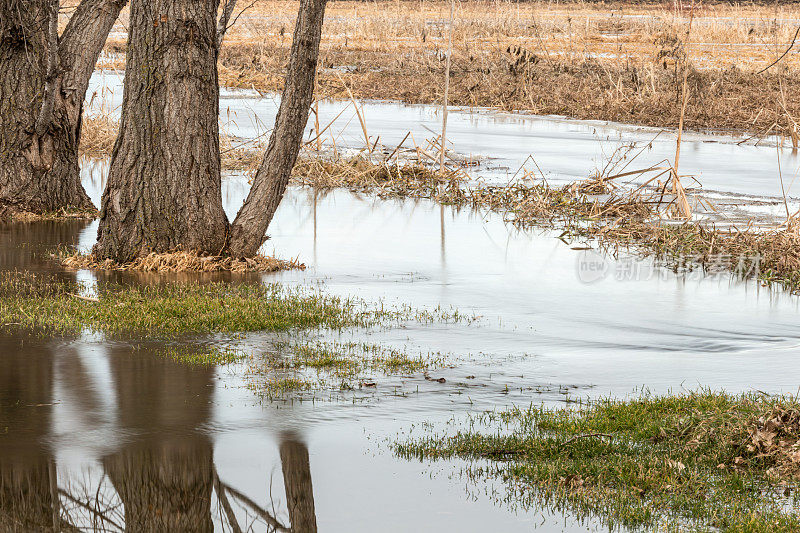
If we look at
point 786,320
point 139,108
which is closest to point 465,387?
point 786,320

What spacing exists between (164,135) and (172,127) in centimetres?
12

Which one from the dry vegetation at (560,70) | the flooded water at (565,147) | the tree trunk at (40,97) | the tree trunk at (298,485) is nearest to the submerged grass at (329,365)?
the tree trunk at (298,485)

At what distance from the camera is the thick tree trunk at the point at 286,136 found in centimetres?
1177

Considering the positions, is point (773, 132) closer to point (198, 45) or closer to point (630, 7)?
point (198, 45)

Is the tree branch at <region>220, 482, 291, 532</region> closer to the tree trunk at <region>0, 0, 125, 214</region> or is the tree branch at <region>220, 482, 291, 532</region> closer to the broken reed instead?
the broken reed

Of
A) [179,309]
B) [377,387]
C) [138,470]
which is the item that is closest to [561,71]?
[179,309]

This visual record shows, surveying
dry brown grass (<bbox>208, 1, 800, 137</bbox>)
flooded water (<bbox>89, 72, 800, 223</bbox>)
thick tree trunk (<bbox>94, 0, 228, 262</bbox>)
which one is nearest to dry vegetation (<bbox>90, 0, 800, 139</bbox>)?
dry brown grass (<bbox>208, 1, 800, 137</bbox>)

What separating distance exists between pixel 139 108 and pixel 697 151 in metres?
15.9

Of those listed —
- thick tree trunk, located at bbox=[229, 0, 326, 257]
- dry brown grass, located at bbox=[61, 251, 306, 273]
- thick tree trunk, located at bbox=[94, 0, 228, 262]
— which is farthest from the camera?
thick tree trunk, located at bbox=[229, 0, 326, 257]

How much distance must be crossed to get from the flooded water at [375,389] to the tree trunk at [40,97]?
2.85 feet

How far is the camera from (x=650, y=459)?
628cm

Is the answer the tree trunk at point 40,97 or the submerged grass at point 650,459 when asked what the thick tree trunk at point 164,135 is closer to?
the tree trunk at point 40,97

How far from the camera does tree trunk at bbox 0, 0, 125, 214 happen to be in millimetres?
14414

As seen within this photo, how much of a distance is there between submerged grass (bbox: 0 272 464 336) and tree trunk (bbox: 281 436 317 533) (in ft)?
9.89
